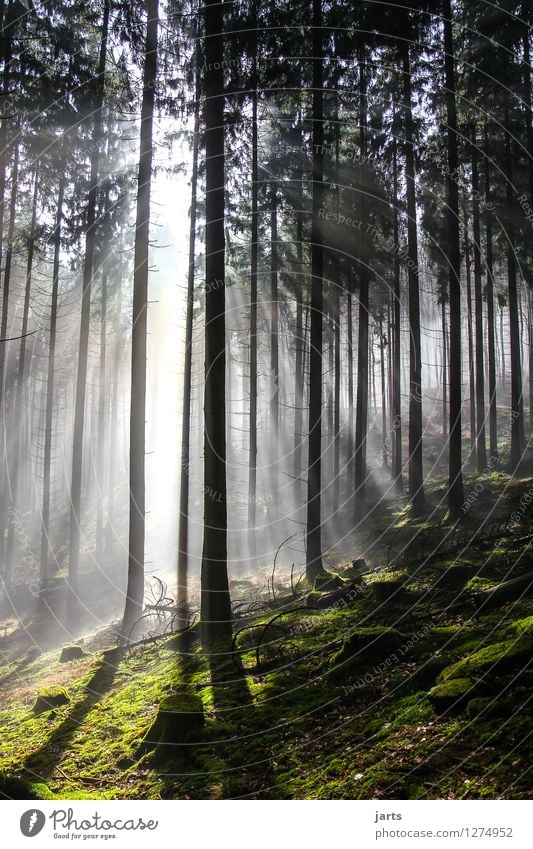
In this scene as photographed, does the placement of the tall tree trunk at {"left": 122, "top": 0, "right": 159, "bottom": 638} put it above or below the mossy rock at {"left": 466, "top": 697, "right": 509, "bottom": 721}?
above

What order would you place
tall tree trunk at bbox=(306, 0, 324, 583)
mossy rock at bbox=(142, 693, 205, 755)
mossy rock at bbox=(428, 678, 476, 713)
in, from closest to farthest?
1. mossy rock at bbox=(428, 678, 476, 713)
2. mossy rock at bbox=(142, 693, 205, 755)
3. tall tree trunk at bbox=(306, 0, 324, 583)

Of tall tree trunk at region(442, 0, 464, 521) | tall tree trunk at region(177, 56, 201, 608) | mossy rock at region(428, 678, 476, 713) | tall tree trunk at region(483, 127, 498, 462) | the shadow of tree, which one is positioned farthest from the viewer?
tall tree trunk at region(483, 127, 498, 462)

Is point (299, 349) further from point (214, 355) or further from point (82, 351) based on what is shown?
point (214, 355)

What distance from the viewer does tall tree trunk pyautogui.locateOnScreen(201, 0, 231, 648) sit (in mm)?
6590

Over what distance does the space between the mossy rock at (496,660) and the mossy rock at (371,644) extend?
767 mm

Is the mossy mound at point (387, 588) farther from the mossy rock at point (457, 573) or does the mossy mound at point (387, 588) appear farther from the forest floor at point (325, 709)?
the mossy rock at point (457, 573)

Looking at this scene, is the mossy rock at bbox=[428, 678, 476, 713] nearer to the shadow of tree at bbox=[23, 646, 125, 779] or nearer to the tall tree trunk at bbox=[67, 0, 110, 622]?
the shadow of tree at bbox=[23, 646, 125, 779]

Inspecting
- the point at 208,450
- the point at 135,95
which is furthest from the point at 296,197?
the point at 208,450

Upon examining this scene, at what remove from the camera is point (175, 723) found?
3990 millimetres

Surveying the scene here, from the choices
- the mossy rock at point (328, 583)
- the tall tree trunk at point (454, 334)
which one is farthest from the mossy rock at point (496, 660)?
the tall tree trunk at point (454, 334)

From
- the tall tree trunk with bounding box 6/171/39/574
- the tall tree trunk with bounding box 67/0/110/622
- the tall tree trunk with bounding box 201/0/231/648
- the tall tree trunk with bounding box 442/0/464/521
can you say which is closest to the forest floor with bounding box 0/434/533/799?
the tall tree trunk with bounding box 201/0/231/648

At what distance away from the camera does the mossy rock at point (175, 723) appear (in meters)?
3.90

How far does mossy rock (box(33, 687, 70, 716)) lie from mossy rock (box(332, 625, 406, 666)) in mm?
3308
